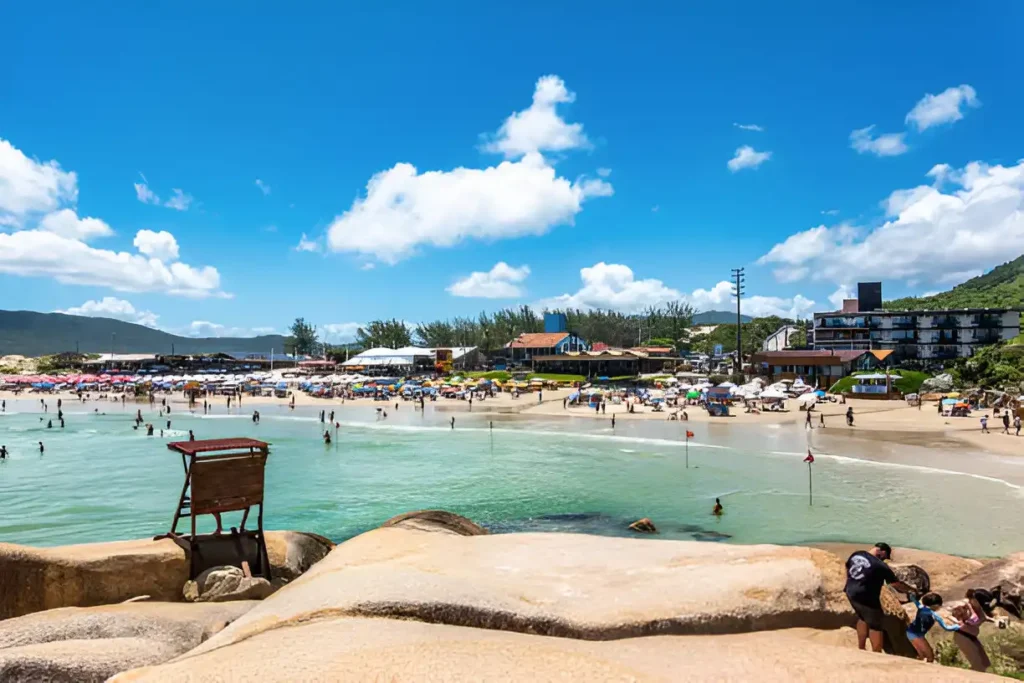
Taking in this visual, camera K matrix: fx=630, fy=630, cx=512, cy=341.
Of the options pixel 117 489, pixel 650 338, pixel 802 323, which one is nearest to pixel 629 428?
pixel 117 489

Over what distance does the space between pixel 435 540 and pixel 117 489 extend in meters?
21.3

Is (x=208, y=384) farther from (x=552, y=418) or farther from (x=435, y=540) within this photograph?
(x=435, y=540)

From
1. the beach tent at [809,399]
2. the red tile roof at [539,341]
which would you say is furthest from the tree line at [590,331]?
the beach tent at [809,399]

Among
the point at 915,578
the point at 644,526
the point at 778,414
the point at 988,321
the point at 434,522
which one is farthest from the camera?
the point at 988,321

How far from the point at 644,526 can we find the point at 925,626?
1209 cm

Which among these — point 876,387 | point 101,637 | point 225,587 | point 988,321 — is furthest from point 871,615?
point 988,321

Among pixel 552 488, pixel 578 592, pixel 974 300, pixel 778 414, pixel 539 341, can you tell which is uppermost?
pixel 974 300

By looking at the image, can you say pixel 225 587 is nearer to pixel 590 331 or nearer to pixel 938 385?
pixel 938 385

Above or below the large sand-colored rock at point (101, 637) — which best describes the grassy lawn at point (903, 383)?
above

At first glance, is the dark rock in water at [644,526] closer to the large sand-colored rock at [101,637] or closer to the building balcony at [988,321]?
the large sand-colored rock at [101,637]

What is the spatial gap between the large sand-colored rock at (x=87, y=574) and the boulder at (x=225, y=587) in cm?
50

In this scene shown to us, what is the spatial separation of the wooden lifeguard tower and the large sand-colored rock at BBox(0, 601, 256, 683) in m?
1.72

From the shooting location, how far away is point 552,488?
85.5 ft

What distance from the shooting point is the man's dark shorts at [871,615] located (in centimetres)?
699
